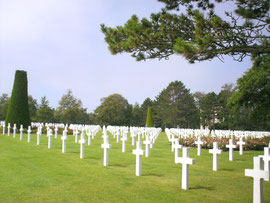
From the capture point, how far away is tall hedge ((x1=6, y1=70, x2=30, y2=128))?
2373 centimetres

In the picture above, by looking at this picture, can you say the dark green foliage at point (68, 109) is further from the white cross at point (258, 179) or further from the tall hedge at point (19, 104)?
the white cross at point (258, 179)

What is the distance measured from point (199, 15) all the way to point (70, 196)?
14.7 feet

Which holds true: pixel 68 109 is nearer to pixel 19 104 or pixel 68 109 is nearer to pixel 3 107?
pixel 3 107

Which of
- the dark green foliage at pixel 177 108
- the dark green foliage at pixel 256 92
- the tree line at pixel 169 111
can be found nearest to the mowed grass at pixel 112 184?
the dark green foliage at pixel 256 92

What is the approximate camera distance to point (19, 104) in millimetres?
24188

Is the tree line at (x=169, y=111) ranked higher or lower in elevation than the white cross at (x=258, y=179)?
higher

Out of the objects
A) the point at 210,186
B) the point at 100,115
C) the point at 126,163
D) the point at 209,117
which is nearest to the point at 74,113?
the point at 100,115

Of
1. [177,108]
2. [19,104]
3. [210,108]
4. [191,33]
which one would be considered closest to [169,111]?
[177,108]

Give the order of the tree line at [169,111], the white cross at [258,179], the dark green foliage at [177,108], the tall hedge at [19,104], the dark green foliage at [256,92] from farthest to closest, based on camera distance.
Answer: the dark green foliage at [177,108] < the tree line at [169,111] < the tall hedge at [19,104] < the dark green foliage at [256,92] < the white cross at [258,179]

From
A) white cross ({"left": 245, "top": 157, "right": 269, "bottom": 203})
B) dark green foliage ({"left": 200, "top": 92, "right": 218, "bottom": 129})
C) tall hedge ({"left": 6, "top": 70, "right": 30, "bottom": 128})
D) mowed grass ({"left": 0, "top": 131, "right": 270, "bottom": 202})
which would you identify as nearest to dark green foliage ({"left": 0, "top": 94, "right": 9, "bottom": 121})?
tall hedge ({"left": 6, "top": 70, "right": 30, "bottom": 128})

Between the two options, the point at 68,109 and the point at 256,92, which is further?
the point at 68,109

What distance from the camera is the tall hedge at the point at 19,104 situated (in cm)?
2373

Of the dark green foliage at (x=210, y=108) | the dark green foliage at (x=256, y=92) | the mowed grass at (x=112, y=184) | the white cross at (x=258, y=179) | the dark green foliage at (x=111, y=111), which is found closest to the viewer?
the white cross at (x=258, y=179)

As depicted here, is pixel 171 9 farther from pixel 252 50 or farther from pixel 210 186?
pixel 210 186
